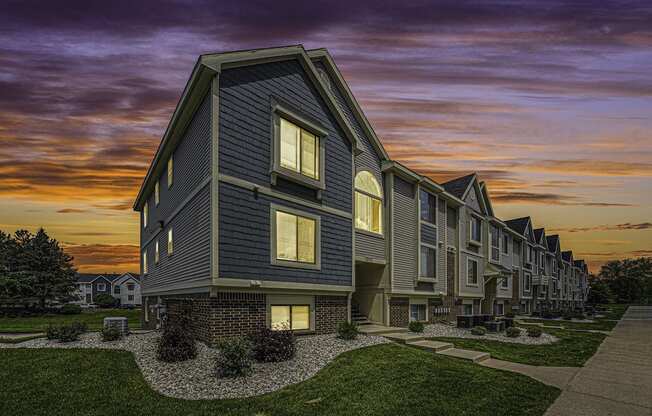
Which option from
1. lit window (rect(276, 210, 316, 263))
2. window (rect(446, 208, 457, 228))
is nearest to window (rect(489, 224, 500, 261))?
window (rect(446, 208, 457, 228))

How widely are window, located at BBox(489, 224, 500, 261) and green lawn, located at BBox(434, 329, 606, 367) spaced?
50.5 ft

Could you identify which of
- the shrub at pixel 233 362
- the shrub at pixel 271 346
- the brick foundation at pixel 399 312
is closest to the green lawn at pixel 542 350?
the brick foundation at pixel 399 312

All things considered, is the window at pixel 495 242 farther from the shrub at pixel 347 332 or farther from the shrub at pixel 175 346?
the shrub at pixel 175 346

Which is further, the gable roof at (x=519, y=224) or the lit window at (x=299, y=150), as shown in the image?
the gable roof at (x=519, y=224)

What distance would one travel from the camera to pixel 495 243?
3628 centimetres

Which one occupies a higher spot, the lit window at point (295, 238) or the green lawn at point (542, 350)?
the lit window at point (295, 238)

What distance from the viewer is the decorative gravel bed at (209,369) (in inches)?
349

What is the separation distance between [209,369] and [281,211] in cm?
578

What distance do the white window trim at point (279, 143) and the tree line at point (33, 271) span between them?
2033 inches

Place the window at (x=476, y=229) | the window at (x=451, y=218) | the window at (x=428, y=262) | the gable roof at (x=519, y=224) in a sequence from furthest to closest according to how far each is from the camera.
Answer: the gable roof at (x=519, y=224) < the window at (x=476, y=229) < the window at (x=451, y=218) < the window at (x=428, y=262)

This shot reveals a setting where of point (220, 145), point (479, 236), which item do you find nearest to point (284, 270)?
point (220, 145)

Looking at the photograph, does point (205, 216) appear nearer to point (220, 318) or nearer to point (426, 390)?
point (220, 318)

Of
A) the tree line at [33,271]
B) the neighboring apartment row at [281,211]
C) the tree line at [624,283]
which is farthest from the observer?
the tree line at [624,283]

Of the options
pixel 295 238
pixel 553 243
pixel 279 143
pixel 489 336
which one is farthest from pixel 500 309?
pixel 279 143
